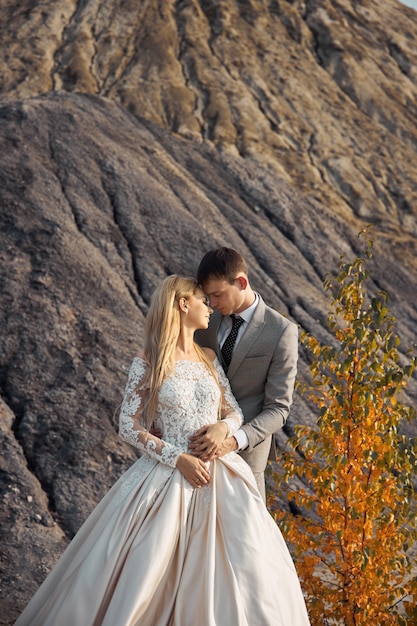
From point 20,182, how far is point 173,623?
10176 mm

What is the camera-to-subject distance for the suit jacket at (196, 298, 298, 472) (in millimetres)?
4633

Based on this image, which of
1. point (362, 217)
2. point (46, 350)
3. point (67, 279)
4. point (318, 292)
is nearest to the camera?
point (46, 350)

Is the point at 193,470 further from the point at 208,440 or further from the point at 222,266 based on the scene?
the point at 222,266

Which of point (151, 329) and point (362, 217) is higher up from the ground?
point (151, 329)

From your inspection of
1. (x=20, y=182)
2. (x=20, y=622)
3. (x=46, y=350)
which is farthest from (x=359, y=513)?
(x=20, y=182)

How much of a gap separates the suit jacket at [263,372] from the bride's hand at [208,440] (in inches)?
12.1

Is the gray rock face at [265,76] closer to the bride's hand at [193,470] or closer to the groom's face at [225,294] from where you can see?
the groom's face at [225,294]

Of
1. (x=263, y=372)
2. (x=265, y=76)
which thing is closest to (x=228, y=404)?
(x=263, y=372)

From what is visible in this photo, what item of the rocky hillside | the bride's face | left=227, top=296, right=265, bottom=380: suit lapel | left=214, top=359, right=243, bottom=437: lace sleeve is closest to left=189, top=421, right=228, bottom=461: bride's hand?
left=214, top=359, right=243, bottom=437: lace sleeve

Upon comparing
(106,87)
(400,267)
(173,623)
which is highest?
(173,623)

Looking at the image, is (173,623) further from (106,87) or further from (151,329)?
(106,87)

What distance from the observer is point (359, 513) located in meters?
5.42

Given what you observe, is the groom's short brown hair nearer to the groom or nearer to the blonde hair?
the groom

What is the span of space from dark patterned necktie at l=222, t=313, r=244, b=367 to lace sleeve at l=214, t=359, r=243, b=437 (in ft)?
0.29
